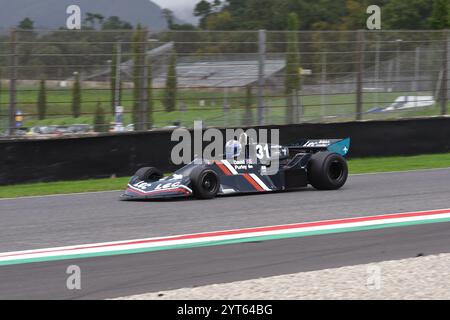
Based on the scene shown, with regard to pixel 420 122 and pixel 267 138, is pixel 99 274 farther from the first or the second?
pixel 420 122

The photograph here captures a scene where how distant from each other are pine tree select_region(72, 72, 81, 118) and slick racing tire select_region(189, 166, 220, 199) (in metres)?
4.16

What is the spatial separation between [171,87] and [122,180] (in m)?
2.19

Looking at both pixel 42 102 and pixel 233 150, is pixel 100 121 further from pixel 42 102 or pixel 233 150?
pixel 233 150

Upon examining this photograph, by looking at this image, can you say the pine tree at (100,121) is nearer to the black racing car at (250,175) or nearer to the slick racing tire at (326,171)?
the black racing car at (250,175)

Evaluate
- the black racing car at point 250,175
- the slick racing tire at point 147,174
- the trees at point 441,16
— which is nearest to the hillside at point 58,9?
the trees at point 441,16

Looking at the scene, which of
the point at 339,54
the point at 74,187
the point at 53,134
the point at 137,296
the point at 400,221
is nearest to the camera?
the point at 137,296

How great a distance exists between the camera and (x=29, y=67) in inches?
540

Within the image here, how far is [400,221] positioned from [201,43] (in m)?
7.38

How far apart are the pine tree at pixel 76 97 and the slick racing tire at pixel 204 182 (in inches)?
164

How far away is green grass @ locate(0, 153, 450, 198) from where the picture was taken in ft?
40.4

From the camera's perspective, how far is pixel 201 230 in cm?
848

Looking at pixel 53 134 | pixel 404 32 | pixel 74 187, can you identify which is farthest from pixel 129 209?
pixel 404 32

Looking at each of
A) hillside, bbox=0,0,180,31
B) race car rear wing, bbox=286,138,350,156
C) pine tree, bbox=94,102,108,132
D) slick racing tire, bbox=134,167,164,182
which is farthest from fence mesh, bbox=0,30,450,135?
hillside, bbox=0,0,180,31

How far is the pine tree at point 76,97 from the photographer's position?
46.0ft
